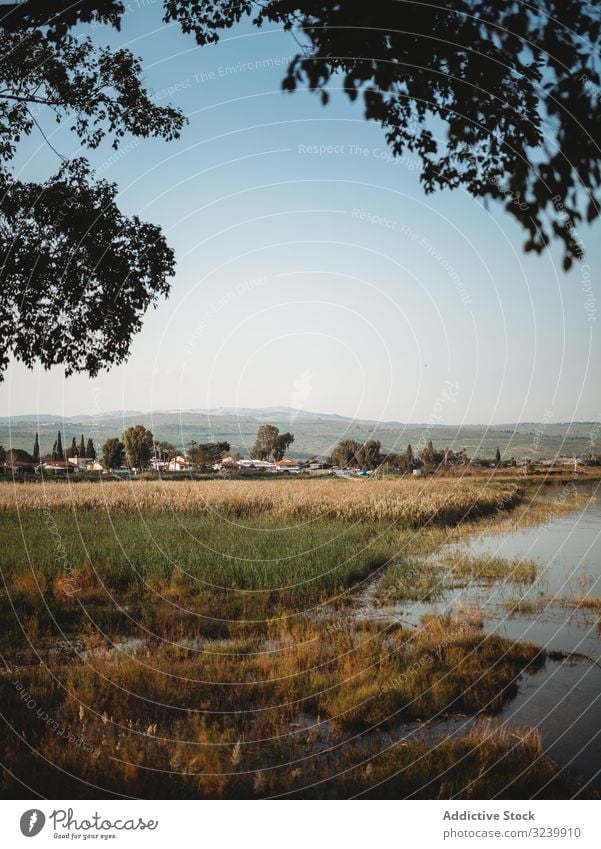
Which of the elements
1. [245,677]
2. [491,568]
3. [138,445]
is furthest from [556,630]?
[138,445]

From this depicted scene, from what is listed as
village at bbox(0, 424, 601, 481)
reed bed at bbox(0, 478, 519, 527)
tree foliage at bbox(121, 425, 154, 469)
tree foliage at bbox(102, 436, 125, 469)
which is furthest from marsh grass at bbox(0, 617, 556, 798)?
reed bed at bbox(0, 478, 519, 527)

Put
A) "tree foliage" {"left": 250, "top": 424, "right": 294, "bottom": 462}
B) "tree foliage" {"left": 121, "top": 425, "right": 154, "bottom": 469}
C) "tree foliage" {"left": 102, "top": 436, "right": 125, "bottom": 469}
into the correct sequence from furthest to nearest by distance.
Answer: "tree foliage" {"left": 250, "top": 424, "right": 294, "bottom": 462} < "tree foliage" {"left": 102, "top": 436, "right": 125, "bottom": 469} < "tree foliage" {"left": 121, "top": 425, "right": 154, "bottom": 469}

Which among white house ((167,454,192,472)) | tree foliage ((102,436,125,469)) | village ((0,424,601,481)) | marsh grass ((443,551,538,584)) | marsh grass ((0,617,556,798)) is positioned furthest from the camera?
white house ((167,454,192,472))

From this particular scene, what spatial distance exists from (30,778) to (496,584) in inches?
366

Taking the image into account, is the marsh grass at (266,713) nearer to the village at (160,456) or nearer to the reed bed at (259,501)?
the village at (160,456)

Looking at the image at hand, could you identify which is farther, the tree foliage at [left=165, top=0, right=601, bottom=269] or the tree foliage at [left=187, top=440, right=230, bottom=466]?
the tree foliage at [left=187, top=440, right=230, bottom=466]

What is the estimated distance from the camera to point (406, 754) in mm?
5227

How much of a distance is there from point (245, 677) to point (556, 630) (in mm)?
4893

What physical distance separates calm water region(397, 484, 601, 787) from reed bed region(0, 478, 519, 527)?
3.76 metres

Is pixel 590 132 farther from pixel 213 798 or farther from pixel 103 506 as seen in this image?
pixel 103 506

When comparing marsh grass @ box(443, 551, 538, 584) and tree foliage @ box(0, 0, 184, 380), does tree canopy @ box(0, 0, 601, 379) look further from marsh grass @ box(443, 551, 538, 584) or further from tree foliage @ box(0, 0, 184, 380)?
marsh grass @ box(443, 551, 538, 584)

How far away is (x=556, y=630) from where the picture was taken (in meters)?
9.01

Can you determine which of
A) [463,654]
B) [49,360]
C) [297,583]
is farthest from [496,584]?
[49,360]

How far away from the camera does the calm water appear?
5.79 m
